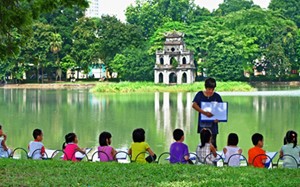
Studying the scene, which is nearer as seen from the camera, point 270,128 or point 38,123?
point 270,128

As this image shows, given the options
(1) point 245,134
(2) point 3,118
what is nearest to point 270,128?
(1) point 245,134

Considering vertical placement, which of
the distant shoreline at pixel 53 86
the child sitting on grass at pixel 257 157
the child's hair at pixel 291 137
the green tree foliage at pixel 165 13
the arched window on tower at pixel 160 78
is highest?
the green tree foliage at pixel 165 13

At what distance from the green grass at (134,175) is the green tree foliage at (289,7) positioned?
53569mm

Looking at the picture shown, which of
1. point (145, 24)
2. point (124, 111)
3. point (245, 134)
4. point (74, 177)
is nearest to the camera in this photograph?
point (74, 177)

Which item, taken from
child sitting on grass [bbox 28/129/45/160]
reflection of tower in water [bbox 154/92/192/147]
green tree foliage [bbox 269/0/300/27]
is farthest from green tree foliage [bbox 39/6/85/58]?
child sitting on grass [bbox 28/129/45/160]

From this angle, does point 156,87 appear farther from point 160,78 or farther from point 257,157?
point 257,157

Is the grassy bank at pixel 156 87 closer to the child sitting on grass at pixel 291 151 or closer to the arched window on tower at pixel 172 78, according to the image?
the arched window on tower at pixel 172 78

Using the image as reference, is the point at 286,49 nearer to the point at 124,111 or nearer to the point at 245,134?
the point at 124,111

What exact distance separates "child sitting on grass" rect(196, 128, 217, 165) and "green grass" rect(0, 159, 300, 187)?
0.46 m

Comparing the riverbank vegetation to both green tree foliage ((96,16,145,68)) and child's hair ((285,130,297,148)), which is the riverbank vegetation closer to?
green tree foliage ((96,16,145,68))

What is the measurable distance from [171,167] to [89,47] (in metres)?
45.1

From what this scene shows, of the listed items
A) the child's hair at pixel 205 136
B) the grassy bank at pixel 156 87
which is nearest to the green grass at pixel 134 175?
the child's hair at pixel 205 136

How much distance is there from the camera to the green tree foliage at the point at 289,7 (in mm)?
57500

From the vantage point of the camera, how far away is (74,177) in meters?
5.52
